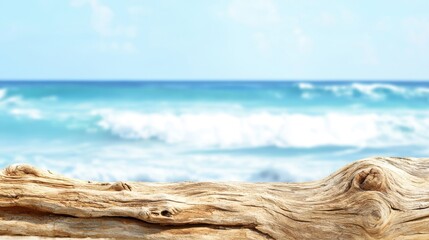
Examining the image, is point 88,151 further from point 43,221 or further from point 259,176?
point 43,221

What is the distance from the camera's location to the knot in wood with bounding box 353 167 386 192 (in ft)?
9.62

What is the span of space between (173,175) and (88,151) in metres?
2.90

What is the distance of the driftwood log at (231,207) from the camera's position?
2.95 m

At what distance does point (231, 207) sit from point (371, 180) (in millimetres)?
654

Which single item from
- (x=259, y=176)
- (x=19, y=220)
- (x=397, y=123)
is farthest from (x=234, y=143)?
(x=19, y=220)

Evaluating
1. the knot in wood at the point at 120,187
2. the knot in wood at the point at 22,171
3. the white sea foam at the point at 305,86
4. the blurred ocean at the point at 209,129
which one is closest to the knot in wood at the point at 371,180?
the knot in wood at the point at 120,187

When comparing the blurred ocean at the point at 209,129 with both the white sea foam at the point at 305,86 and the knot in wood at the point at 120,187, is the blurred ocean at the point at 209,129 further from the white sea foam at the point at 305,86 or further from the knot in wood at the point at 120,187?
the knot in wood at the point at 120,187

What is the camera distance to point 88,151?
41.6 feet

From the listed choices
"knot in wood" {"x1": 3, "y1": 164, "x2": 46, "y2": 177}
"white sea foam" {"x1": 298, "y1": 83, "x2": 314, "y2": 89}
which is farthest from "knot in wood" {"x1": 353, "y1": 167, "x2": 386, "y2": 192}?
"white sea foam" {"x1": 298, "y1": 83, "x2": 314, "y2": 89}

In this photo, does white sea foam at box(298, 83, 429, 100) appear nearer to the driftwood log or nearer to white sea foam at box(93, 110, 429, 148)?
white sea foam at box(93, 110, 429, 148)

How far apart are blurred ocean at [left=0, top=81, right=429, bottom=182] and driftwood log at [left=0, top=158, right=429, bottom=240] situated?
6661 millimetres

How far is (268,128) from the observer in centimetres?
1461

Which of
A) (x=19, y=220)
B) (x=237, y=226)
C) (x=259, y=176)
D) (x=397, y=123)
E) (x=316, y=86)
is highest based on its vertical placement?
(x=316, y=86)

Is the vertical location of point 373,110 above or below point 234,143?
above
